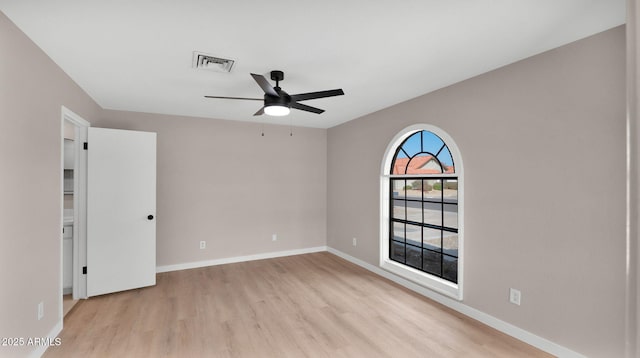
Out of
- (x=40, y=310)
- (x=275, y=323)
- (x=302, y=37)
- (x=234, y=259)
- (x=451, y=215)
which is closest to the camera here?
(x=302, y=37)

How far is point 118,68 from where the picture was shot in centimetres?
280

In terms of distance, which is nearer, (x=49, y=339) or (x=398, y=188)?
(x=49, y=339)

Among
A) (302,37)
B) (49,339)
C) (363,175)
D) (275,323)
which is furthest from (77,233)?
(363,175)

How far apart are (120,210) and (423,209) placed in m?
3.85

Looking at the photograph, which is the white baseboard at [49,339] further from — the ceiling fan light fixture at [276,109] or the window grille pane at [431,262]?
the window grille pane at [431,262]

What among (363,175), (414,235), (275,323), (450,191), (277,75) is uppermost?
(277,75)

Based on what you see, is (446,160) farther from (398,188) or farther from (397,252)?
(397,252)

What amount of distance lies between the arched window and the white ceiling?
2.87ft

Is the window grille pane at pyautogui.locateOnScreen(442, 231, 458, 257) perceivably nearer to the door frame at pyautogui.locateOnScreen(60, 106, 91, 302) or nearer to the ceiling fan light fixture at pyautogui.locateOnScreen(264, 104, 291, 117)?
the ceiling fan light fixture at pyautogui.locateOnScreen(264, 104, 291, 117)

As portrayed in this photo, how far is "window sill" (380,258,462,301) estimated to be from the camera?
3.29 m

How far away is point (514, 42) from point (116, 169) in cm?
438

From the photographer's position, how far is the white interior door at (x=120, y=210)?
143 inches

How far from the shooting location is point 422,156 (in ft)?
12.9

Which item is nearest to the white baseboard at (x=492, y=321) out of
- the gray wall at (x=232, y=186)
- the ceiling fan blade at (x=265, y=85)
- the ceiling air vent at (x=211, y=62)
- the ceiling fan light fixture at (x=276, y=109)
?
the gray wall at (x=232, y=186)
